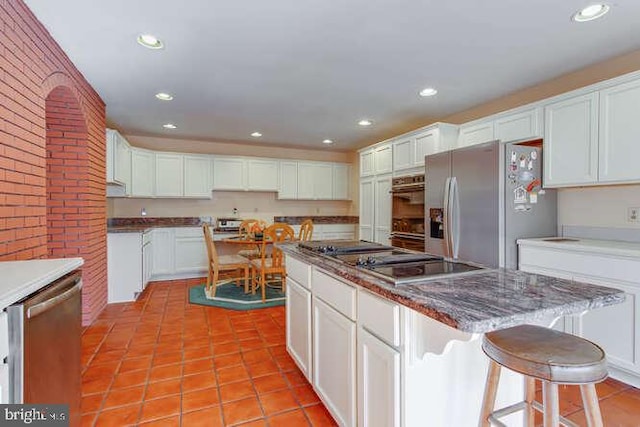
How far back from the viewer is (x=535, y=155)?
283 centimetres

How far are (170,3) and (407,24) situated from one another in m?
1.47

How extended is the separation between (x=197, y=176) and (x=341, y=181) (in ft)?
8.94

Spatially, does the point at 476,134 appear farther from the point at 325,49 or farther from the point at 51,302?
the point at 51,302

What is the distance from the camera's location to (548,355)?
3.33ft

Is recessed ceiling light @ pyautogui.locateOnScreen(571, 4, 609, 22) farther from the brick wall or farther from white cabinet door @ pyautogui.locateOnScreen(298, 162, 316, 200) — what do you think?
white cabinet door @ pyautogui.locateOnScreen(298, 162, 316, 200)

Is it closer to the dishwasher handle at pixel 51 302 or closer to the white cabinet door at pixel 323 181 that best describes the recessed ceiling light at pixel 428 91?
the white cabinet door at pixel 323 181

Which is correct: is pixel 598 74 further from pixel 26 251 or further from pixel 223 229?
pixel 223 229

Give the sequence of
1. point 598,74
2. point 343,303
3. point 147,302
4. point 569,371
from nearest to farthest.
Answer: point 569,371
point 343,303
point 598,74
point 147,302

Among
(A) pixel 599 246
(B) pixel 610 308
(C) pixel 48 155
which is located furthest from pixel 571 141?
(C) pixel 48 155

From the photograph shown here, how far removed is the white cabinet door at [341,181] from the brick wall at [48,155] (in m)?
3.94

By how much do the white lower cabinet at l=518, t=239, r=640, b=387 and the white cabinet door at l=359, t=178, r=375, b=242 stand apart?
260 cm

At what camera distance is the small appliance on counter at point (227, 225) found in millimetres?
5344

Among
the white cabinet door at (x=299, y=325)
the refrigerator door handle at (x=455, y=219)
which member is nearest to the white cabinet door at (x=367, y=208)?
the refrigerator door handle at (x=455, y=219)

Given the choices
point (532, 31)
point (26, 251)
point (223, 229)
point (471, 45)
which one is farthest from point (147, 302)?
point (532, 31)
